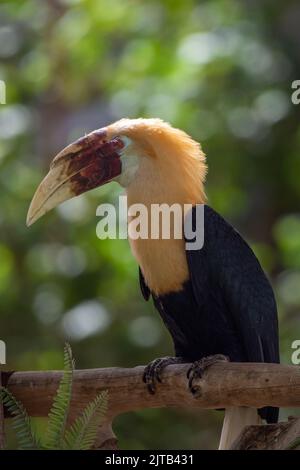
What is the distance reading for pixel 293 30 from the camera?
165 inches

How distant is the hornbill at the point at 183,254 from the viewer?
190 centimetres

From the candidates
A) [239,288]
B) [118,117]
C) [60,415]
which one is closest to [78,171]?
[239,288]

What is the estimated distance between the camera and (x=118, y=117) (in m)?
3.42

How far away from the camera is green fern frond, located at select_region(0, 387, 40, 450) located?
156 cm

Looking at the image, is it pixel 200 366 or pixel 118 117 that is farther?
pixel 118 117

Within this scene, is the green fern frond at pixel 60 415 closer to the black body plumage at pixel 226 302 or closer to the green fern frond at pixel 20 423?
the green fern frond at pixel 20 423

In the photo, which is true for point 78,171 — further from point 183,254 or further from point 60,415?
point 60,415

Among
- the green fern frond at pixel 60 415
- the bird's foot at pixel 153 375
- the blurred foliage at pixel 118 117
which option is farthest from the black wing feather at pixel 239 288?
the blurred foliage at pixel 118 117

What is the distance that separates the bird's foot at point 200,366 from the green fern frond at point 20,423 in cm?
31

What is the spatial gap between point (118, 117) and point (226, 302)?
158 centimetres

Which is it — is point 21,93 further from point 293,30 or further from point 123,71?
point 293,30

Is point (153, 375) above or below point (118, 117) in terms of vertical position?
below

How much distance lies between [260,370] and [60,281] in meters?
1.49
